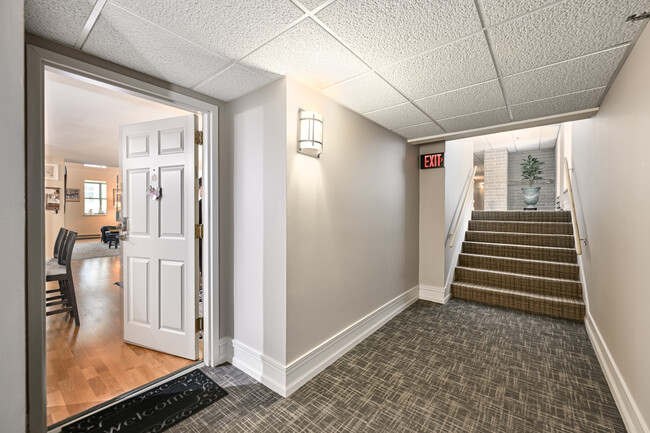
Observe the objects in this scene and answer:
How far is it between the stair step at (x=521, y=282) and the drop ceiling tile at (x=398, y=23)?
11.7 feet

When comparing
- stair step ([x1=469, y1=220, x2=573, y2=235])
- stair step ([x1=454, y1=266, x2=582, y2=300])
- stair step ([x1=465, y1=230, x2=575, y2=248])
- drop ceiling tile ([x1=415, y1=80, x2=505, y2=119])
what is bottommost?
stair step ([x1=454, y1=266, x2=582, y2=300])

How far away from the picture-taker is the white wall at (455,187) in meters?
4.02

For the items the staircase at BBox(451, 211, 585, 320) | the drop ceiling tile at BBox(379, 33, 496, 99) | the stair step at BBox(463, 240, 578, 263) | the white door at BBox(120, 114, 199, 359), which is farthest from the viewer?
the stair step at BBox(463, 240, 578, 263)

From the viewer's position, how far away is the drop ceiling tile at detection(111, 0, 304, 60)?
1.29 meters

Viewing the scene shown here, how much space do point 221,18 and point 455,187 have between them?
4.04m

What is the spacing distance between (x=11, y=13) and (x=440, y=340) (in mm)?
3393

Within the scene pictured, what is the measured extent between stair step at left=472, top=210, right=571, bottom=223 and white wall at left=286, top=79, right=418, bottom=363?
107 inches

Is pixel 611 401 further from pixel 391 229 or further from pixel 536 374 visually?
pixel 391 229

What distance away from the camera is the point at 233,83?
2080 millimetres

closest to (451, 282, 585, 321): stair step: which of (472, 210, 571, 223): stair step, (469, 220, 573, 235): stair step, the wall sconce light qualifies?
(469, 220, 573, 235): stair step

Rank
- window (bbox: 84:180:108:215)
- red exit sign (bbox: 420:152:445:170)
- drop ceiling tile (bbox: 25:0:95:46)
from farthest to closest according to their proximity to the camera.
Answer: window (bbox: 84:180:108:215)
red exit sign (bbox: 420:152:445:170)
drop ceiling tile (bbox: 25:0:95:46)

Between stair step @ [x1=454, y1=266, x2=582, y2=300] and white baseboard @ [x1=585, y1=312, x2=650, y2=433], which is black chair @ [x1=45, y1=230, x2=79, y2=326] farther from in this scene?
stair step @ [x1=454, y1=266, x2=582, y2=300]

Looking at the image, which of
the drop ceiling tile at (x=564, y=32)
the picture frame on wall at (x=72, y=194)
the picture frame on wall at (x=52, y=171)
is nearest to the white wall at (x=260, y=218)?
the drop ceiling tile at (x=564, y=32)

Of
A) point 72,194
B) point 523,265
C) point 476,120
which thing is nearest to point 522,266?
point 523,265
